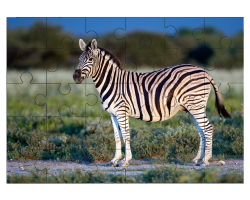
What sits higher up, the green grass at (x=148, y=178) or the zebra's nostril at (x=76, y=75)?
the zebra's nostril at (x=76, y=75)

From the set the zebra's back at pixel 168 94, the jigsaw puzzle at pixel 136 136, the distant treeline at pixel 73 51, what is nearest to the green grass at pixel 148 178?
the jigsaw puzzle at pixel 136 136

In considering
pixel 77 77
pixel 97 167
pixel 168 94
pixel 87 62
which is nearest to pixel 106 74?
pixel 87 62

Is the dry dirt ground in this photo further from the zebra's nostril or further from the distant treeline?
the distant treeline

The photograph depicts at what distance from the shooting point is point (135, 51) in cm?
2612

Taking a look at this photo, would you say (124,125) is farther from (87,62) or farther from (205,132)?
(205,132)

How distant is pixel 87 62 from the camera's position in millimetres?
6828

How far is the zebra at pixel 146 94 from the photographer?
691cm

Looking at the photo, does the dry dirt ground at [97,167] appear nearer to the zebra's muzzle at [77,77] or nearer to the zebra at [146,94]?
the zebra at [146,94]

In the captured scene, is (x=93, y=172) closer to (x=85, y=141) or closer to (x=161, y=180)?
(x=161, y=180)

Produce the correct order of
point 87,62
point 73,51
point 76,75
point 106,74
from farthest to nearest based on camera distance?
point 73,51
point 106,74
point 87,62
point 76,75

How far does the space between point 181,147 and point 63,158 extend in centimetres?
304

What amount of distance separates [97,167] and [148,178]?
4.44 feet

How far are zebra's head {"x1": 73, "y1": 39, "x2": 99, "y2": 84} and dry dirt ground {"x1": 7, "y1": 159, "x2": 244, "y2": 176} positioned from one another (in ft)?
6.83

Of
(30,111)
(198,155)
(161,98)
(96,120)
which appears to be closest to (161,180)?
(198,155)
